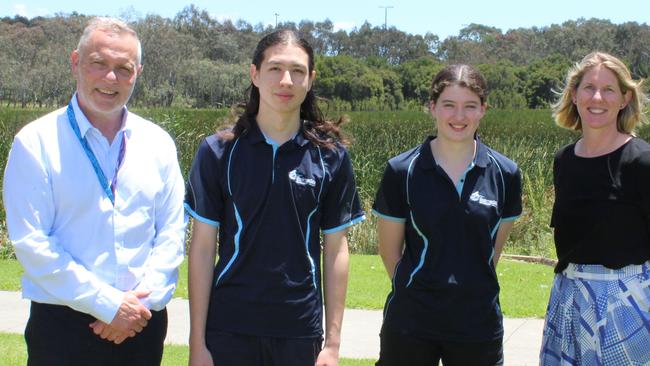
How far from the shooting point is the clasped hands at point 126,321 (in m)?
3.26

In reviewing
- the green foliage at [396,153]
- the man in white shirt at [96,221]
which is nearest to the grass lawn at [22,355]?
the man in white shirt at [96,221]

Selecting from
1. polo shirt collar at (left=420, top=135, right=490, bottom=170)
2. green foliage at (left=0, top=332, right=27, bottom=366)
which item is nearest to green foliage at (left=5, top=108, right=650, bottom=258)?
green foliage at (left=0, top=332, right=27, bottom=366)

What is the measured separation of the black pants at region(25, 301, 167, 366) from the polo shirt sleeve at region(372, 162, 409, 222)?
1268 mm

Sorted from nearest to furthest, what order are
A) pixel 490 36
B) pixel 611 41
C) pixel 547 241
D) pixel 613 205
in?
pixel 613 205
pixel 547 241
pixel 611 41
pixel 490 36

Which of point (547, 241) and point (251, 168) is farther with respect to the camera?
point (547, 241)

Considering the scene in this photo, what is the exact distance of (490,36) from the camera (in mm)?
108938

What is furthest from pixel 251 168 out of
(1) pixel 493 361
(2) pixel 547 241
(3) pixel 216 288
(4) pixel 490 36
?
(4) pixel 490 36

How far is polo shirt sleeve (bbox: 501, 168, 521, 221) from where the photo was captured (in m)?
3.82

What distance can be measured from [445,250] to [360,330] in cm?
305

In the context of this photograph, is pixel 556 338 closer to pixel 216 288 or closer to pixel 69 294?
pixel 216 288

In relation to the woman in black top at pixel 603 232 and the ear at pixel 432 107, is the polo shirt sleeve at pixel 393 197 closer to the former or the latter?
the ear at pixel 432 107

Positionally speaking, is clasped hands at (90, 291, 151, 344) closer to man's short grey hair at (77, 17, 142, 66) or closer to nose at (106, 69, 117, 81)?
nose at (106, 69, 117, 81)

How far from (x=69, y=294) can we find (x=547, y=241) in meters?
8.78

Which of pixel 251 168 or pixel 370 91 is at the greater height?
pixel 251 168
